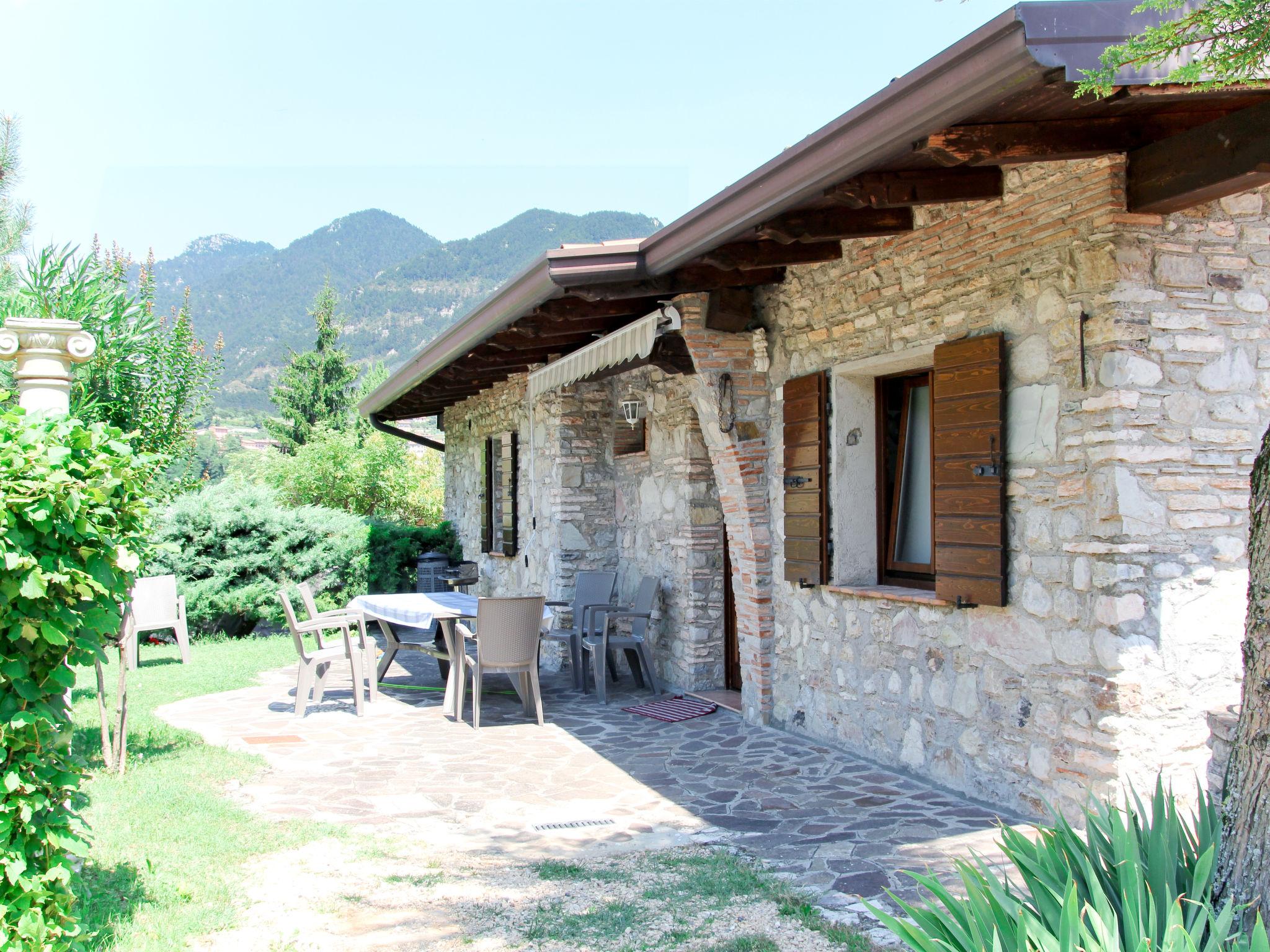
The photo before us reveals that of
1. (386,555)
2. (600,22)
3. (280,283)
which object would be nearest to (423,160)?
(280,283)

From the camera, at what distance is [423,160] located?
9894 cm

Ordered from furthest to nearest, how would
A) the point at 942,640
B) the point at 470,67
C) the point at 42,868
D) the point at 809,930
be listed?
1. the point at 470,67
2. the point at 942,640
3. the point at 809,930
4. the point at 42,868

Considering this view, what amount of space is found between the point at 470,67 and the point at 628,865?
40.6 meters

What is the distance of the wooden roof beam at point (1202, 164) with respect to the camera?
3324 millimetres

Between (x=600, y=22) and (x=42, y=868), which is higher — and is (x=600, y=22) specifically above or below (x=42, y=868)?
above

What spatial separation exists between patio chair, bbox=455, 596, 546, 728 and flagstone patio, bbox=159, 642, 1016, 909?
1.21ft

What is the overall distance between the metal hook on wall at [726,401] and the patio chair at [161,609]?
6816mm

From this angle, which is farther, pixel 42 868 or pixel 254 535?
pixel 254 535

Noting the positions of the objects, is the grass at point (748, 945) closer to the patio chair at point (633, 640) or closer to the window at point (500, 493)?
the patio chair at point (633, 640)

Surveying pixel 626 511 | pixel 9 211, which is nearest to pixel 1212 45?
pixel 626 511

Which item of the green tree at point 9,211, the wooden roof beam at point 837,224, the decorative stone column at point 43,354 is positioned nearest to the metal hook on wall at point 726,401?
the wooden roof beam at point 837,224

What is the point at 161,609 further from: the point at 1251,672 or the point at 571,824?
the point at 1251,672

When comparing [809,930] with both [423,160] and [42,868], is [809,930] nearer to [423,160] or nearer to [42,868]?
[42,868]

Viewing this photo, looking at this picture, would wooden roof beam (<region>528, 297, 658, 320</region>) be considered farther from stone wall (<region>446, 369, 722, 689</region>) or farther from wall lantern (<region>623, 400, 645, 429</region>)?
wall lantern (<region>623, 400, 645, 429</region>)
